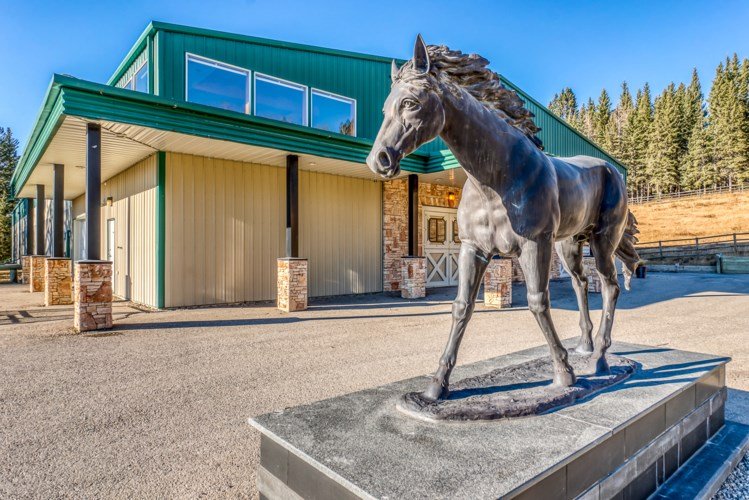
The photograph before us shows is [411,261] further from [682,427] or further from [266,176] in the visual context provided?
[682,427]

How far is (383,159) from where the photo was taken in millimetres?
1805

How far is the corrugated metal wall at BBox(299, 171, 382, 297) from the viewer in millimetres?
10672

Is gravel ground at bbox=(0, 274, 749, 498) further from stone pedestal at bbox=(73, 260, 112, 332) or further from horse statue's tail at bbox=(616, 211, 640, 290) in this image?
horse statue's tail at bbox=(616, 211, 640, 290)

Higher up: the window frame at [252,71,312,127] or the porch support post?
the window frame at [252,71,312,127]

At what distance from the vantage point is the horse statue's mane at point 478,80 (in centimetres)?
210

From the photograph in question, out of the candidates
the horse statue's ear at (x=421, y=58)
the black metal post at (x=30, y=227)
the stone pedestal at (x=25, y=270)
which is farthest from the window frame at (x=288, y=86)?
the black metal post at (x=30, y=227)

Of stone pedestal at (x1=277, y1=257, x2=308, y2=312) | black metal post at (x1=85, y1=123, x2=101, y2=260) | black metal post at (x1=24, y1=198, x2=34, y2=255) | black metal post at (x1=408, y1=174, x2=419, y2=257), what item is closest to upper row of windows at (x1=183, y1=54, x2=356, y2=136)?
black metal post at (x1=408, y1=174, x2=419, y2=257)

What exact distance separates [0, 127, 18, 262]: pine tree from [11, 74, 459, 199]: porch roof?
20438 millimetres

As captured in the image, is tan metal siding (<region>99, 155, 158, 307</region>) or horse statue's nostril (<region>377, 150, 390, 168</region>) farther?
tan metal siding (<region>99, 155, 158, 307</region>)

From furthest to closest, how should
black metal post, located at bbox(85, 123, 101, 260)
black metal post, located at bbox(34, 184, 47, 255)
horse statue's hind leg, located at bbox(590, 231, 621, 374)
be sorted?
1. black metal post, located at bbox(34, 184, 47, 255)
2. black metal post, located at bbox(85, 123, 101, 260)
3. horse statue's hind leg, located at bbox(590, 231, 621, 374)

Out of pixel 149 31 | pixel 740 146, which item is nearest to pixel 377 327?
pixel 149 31

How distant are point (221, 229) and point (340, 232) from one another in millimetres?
3218

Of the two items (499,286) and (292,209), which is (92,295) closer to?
(292,209)

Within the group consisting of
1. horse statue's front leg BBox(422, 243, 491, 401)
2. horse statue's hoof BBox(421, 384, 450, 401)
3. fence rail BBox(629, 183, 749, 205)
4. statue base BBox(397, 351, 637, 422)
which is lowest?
statue base BBox(397, 351, 637, 422)
